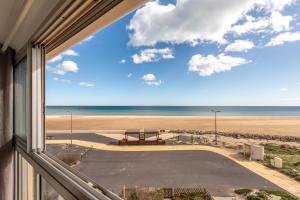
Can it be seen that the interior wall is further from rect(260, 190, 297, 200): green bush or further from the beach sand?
the beach sand

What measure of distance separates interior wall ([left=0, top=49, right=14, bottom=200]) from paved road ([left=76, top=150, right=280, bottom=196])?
1.79m

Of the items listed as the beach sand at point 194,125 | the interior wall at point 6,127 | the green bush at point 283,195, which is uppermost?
the interior wall at point 6,127

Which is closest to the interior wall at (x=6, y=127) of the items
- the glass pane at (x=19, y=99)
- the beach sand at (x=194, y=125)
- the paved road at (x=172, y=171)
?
the glass pane at (x=19, y=99)

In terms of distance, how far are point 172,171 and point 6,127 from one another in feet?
14.2

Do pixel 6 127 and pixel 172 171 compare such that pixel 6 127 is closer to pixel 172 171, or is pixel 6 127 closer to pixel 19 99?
pixel 19 99

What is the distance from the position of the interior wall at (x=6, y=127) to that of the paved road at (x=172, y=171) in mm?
1789

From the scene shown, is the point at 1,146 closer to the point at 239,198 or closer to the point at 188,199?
the point at 188,199

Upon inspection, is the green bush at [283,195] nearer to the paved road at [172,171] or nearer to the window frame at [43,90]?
the window frame at [43,90]

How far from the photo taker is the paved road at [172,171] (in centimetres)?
413

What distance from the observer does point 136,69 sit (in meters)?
13.8

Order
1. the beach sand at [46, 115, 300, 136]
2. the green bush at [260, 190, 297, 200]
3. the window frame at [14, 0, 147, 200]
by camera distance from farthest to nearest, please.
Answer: the beach sand at [46, 115, 300, 136] < the green bush at [260, 190, 297, 200] < the window frame at [14, 0, 147, 200]

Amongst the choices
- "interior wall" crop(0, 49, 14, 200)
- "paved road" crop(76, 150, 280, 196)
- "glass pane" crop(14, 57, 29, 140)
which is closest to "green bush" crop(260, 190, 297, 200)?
"paved road" crop(76, 150, 280, 196)

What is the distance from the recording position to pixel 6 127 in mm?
1938

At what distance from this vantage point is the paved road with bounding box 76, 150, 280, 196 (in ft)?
13.6
